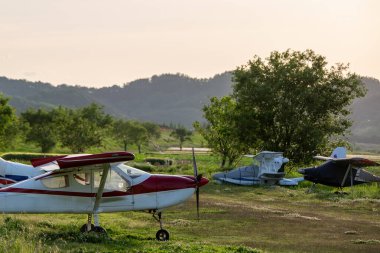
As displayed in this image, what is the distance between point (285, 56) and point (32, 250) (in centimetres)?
3992

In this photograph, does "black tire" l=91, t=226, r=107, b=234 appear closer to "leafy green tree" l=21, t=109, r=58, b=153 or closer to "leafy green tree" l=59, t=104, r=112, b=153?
"leafy green tree" l=59, t=104, r=112, b=153

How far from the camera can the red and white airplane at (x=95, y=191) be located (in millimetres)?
15383

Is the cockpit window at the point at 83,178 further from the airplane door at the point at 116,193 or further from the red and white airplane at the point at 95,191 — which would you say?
the airplane door at the point at 116,193

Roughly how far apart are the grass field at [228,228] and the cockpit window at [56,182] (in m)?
1.23

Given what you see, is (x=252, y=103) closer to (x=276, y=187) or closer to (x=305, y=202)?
(x=276, y=187)

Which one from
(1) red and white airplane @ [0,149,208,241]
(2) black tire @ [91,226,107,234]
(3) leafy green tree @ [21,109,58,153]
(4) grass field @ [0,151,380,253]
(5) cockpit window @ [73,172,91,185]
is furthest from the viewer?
(3) leafy green tree @ [21,109,58,153]

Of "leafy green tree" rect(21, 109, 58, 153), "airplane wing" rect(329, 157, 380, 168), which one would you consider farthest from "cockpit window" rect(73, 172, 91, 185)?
"leafy green tree" rect(21, 109, 58, 153)

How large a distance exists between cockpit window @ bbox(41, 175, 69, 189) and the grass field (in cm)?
123

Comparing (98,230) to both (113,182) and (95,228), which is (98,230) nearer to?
(95,228)

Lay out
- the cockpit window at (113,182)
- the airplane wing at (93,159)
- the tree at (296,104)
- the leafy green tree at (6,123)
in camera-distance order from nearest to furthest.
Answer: the airplane wing at (93,159)
the cockpit window at (113,182)
the tree at (296,104)
the leafy green tree at (6,123)

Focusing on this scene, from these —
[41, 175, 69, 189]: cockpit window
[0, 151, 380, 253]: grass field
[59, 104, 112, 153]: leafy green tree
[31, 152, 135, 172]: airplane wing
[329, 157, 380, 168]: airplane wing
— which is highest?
[59, 104, 112, 153]: leafy green tree

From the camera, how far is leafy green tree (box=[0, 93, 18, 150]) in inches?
2350

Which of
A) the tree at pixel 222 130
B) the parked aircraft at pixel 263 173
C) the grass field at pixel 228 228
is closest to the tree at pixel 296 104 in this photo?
the tree at pixel 222 130

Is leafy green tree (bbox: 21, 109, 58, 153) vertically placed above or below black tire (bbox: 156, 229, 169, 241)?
above
